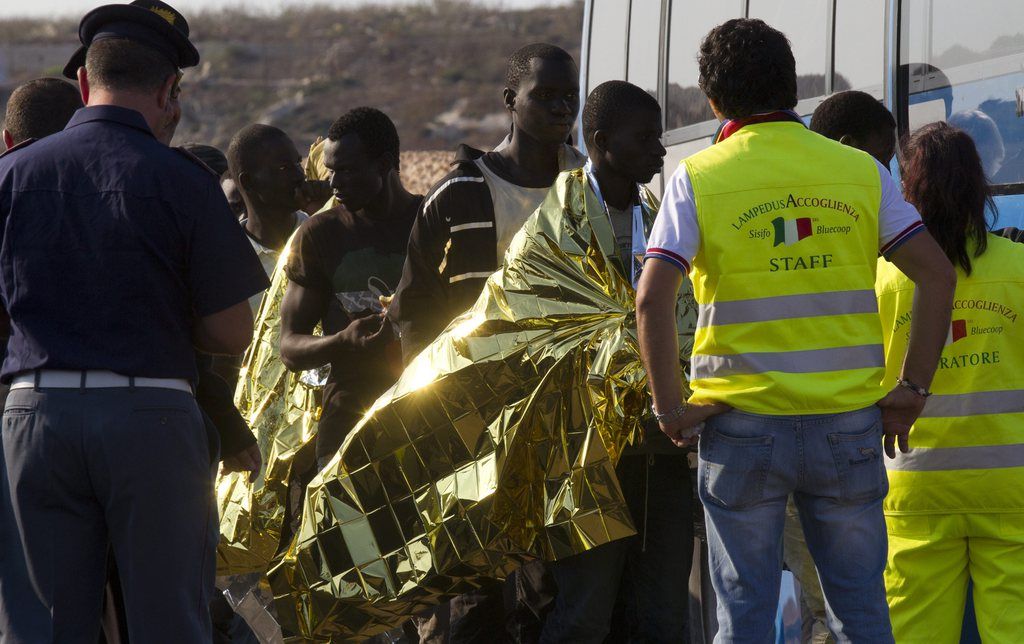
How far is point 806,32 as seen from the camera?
22.1 feet

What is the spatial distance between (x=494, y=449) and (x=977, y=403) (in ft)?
4.65

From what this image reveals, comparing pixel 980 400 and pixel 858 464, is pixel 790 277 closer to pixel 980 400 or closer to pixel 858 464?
pixel 858 464

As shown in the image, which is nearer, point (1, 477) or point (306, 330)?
point (1, 477)

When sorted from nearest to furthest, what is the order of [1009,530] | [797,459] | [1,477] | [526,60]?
[797,459] < [1009,530] < [1,477] < [526,60]

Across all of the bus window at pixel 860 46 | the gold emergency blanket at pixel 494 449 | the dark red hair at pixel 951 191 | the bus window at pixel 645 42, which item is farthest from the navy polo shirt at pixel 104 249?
the bus window at pixel 645 42

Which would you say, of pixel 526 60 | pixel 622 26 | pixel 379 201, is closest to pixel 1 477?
pixel 379 201

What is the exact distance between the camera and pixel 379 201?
539 cm

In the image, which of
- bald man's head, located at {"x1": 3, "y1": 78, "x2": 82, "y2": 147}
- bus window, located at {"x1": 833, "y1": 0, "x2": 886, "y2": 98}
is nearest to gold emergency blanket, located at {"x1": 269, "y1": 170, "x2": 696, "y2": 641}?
bald man's head, located at {"x1": 3, "y1": 78, "x2": 82, "y2": 147}

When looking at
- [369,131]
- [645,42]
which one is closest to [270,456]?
[369,131]

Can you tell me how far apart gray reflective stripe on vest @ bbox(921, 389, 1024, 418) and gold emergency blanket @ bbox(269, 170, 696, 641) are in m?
0.76

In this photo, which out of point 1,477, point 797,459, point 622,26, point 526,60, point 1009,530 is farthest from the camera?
point 622,26

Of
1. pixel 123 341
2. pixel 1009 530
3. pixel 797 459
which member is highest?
pixel 123 341

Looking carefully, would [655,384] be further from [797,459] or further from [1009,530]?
→ [1009,530]

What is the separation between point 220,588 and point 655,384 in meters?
3.23
